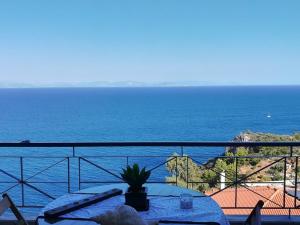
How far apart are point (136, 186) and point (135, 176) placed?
0.06 m

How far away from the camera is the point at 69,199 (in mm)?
2332

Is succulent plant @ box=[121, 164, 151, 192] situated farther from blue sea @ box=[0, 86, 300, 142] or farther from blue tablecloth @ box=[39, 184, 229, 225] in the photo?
blue sea @ box=[0, 86, 300, 142]

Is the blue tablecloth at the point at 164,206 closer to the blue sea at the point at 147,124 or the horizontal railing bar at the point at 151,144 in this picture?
the horizontal railing bar at the point at 151,144

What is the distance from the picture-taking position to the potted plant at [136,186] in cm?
209

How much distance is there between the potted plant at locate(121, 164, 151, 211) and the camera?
6.86 feet

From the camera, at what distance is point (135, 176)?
2.10 meters

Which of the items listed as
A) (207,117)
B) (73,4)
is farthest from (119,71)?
(73,4)

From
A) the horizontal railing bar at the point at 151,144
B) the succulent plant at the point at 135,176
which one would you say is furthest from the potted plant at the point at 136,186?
the horizontal railing bar at the point at 151,144

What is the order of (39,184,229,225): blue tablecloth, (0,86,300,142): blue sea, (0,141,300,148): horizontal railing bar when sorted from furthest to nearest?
(0,86,300,142): blue sea → (0,141,300,148): horizontal railing bar → (39,184,229,225): blue tablecloth

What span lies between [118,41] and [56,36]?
1005cm

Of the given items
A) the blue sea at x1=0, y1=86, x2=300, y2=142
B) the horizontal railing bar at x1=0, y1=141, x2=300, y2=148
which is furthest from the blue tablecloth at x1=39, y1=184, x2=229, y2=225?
the blue sea at x1=0, y1=86, x2=300, y2=142

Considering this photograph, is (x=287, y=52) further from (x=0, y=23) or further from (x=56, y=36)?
(x=0, y=23)

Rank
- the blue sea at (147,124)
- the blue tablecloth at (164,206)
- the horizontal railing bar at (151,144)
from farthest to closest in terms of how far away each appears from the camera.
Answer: the blue sea at (147,124), the horizontal railing bar at (151,144), the blue tablecloth at (164,206)

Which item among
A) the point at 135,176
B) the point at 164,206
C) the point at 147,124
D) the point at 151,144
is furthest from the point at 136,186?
the point at 147,124
